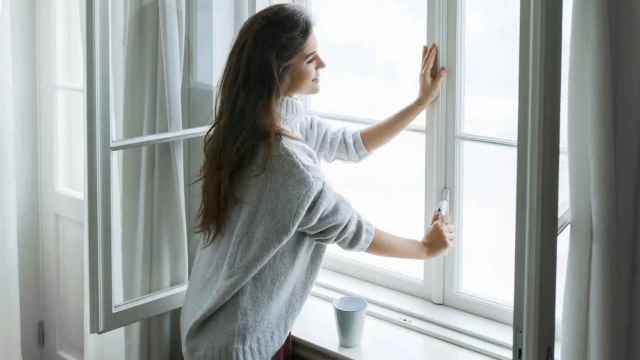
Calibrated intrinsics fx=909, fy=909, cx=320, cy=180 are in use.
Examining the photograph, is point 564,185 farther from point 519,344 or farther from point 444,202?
point 444,202

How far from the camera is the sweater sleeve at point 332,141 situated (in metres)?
2.26

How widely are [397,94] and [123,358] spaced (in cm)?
103

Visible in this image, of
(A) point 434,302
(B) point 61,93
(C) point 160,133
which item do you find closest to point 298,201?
(C) point 160,133

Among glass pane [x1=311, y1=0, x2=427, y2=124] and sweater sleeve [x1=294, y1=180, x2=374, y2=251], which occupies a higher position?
glass pane [x1=311, y1=0, x2=427, y2=124]

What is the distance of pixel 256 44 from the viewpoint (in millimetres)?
1934

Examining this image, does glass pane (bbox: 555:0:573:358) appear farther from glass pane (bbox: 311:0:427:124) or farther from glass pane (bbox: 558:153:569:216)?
glass pane (bbox: 311:0:427:124)

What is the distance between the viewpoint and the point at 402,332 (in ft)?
7.62

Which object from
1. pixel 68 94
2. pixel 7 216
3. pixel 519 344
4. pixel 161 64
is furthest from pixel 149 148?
pixel 519 344

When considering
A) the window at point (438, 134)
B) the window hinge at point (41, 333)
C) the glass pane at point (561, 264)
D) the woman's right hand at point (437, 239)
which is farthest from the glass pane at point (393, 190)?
the window hinge at point (41, 333)

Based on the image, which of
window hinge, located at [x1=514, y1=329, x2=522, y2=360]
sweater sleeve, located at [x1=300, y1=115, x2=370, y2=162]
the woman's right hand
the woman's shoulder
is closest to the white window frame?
sweater sleeve, located at [x1=300, y1=115, x2=370, y2=162]

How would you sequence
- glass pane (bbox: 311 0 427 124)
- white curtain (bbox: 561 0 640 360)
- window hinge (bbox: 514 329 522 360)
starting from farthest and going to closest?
glass pane (bbox: 311 0 427 124), white curtain (bbox: 561 0 640 360), window hinge (bbox: 514 329 522 360)

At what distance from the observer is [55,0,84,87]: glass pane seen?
302 centimetres

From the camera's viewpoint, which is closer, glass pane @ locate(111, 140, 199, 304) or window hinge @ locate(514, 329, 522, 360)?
window hinge @ locate(514, 329, 522, 360)

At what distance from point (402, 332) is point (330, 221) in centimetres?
53
